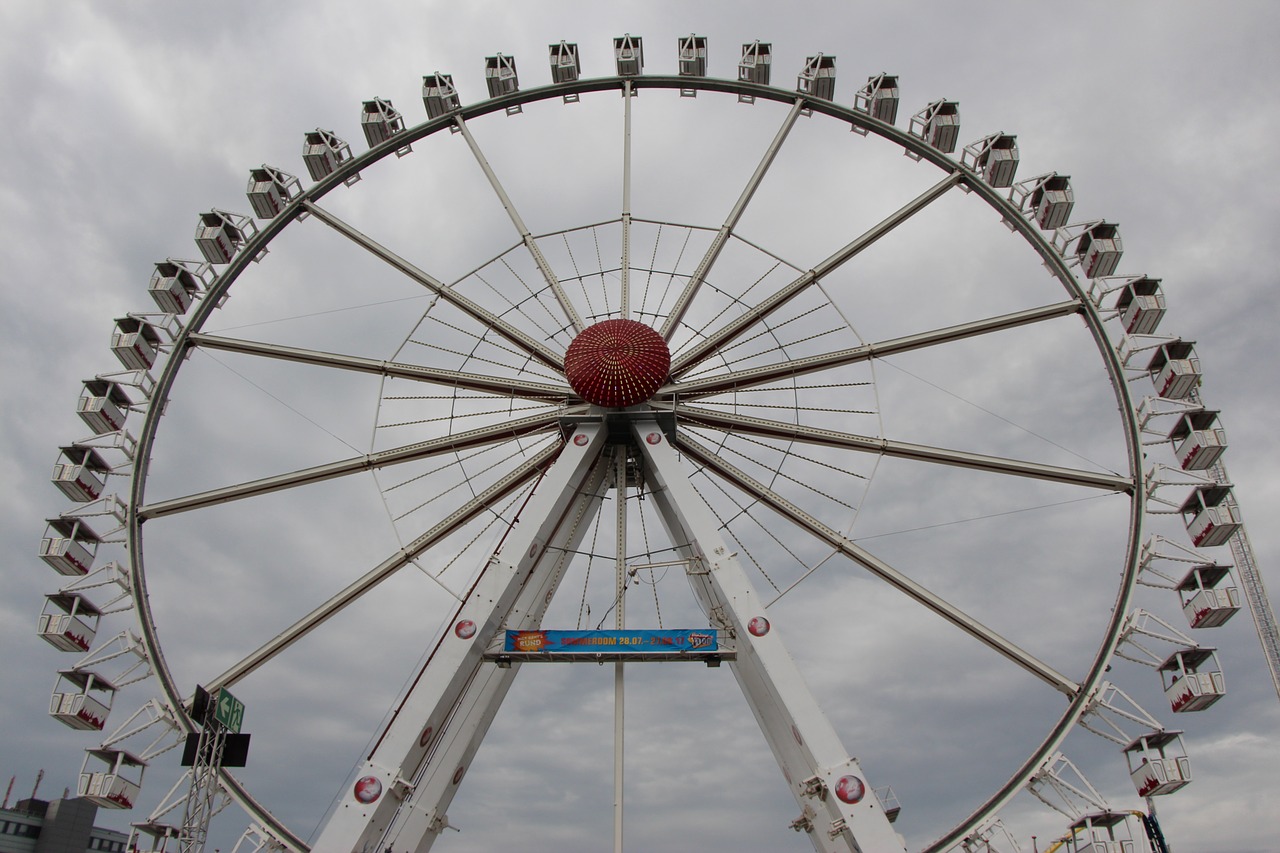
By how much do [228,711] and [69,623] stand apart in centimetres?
599

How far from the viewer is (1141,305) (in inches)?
822

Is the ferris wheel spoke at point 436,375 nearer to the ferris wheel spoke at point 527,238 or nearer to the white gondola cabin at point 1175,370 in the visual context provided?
the ferris wheel spoke at point 527,238

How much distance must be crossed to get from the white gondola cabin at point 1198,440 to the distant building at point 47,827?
193ft

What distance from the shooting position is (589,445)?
813 inches

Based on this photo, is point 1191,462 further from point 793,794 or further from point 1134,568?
point 793,794

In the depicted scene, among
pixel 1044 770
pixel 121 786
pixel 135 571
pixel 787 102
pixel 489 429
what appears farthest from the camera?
pixel 787 102

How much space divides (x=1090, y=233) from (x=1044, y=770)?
12766mm

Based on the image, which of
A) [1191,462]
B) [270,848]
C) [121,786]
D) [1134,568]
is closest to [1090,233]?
[1191,462]

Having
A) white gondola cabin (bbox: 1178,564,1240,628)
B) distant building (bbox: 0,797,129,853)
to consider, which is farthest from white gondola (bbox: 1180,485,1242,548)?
distant building (bbox: 0,797,129,853)

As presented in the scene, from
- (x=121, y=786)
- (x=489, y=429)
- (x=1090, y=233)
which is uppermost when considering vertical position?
(x=1090, y=233)

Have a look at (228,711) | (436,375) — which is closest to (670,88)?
(436,375)

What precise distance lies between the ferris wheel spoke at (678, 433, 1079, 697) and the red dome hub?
7.02 ft

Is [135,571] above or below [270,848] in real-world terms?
above

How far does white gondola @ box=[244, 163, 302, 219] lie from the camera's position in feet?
78.8
